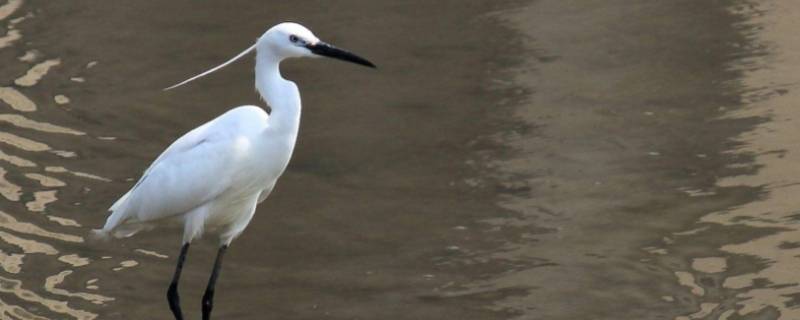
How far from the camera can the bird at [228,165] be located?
206 inches

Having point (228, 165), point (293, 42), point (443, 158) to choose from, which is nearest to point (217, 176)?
point (228, 165)

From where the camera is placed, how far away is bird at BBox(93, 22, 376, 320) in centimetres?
523

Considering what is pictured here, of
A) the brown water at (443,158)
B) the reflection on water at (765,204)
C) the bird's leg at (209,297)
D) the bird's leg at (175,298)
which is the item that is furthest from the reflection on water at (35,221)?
the reflection on water at (765,204)

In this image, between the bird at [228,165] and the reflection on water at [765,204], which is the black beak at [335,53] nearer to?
the bird at [228,165]

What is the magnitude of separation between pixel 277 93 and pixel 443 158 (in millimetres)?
2155

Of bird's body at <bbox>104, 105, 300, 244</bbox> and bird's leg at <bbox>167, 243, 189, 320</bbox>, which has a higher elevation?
bird's body at <bbox>104, 105, 300, 244</bbox>

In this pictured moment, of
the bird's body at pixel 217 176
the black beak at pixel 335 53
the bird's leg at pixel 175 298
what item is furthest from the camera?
the bird's leg at pixel 175 298

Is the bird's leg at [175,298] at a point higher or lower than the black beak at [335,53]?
lower

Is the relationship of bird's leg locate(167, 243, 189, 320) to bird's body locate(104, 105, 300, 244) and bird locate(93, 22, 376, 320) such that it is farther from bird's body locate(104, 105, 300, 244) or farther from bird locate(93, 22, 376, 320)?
bird's body locate(104, 105, 300, 244)

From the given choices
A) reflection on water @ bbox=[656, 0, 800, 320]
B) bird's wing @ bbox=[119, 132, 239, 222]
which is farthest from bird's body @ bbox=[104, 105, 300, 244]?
reflection on water @ bbox=[656, 0, 800, 320]

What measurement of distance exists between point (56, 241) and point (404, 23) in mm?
3708

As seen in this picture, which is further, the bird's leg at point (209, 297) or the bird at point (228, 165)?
the bird's leg at point (209, 297)

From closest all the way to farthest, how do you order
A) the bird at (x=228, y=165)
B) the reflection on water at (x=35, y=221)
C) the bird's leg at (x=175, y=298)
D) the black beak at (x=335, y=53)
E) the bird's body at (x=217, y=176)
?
the black beak at (x=335, y=53) → the bird at (x=228, y=165) → the bird's body at (x=217, y=176) → the bird's leg at (x=175, y=298) → the reflection on water at (x=35, y=221)

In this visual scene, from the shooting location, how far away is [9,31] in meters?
9.78
